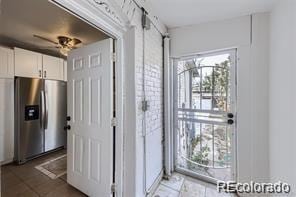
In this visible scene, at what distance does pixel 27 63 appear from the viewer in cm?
353

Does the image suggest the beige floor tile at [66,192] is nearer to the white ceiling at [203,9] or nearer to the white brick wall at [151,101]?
the white brick wall at [151,101]

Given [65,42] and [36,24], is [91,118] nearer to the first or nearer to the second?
[65,42]

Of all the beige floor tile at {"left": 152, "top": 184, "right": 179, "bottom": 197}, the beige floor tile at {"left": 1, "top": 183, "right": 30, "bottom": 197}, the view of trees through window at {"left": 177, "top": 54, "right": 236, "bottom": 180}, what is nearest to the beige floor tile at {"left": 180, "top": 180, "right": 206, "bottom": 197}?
the beige floor tile at {"left": 152, "top": 184, "right": 179, "bottom": 197}

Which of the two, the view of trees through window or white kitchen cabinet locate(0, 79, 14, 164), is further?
white kitchen cabinet locate(0, 79, 14, 164)

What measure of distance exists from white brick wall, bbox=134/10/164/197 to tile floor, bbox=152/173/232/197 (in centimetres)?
20

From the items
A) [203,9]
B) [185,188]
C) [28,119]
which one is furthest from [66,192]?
[203,9]

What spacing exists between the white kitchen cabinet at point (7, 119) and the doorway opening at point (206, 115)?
3085 millimetres

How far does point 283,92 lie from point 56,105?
414 cm

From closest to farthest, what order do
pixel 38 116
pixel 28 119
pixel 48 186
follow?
pixel 48 186 → pixel 28 119 → pixel 38 116

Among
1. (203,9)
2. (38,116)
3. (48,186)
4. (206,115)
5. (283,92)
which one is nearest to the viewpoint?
(283,92)

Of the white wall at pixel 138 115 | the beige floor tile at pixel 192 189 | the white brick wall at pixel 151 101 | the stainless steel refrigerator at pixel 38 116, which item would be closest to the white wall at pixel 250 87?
the beige floor tile at pixel 192 189

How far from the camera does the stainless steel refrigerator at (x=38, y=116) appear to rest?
3.36m

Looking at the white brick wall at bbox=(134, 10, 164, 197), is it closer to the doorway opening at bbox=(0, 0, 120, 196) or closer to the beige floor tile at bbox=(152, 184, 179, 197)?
the beige floor tile at bbox=(152, 184, 179, 197)

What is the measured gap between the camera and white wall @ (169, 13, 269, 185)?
228 centimetres
